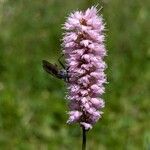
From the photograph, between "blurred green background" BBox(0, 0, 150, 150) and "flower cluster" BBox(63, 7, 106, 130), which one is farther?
"blurred green background" BBox(0, 0, 150, 150)

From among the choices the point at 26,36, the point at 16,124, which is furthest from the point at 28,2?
the point at 16,124

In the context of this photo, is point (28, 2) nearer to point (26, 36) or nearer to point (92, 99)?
point (26, 36)

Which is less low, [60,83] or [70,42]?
[60,83]

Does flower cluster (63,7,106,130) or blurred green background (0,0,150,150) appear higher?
blurred green background (0,0,150,150)

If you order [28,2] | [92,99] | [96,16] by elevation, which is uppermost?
[28,2]
